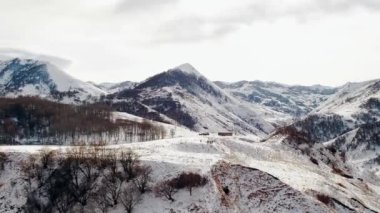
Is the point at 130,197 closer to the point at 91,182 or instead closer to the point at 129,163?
the point at 129,163

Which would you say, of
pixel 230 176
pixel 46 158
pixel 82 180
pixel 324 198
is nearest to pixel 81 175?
pixel 82 180

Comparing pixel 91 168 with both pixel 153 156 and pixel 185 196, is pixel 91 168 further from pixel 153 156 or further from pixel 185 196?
pixel 185 196

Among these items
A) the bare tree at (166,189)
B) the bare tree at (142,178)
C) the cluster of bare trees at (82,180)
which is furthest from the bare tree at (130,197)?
the bare tree at (166,189)

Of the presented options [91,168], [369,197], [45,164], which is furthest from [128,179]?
[369,197]

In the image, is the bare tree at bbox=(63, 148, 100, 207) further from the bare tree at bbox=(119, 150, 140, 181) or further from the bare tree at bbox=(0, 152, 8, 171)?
the bare tree at bbox=(0, 152, 8, 171)

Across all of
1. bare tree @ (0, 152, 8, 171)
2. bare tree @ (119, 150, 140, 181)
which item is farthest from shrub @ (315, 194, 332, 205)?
bare tree @ (0, 152, 8, 171)

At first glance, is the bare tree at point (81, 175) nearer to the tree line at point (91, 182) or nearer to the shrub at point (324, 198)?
the tree line at point (91, 182)
